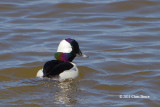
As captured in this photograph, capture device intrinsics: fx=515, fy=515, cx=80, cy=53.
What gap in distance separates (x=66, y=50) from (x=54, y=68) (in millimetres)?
831

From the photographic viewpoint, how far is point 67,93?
938 centimetres

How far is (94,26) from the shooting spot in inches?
578

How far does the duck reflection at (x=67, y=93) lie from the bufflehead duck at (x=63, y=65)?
0.59 feet

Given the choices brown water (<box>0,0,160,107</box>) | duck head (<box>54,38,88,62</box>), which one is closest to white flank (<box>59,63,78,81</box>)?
brown water (<box>0,0,160,107</box>)

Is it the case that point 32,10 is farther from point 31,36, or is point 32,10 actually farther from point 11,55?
point 11,55

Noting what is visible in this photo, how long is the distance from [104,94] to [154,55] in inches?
119

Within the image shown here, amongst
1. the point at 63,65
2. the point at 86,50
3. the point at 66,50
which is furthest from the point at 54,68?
the point at 86,50

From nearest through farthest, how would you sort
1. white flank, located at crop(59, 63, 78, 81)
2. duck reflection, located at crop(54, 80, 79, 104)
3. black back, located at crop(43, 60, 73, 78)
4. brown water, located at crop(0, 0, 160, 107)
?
duck reflection, located at crop(54, 80, 79, 104) < brown water, located at crop(0, 0, 160, 107) < black back, located at crop(43, 60, 73, 78) < white flank, located at crop(59, 63, 78, 81)

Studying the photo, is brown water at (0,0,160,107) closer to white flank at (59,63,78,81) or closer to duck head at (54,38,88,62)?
white flank at (59,63,78,81)

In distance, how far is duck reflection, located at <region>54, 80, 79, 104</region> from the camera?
8891 millimetres

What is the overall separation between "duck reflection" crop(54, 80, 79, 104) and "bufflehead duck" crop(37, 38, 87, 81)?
0.59ft

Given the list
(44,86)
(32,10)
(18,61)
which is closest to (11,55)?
(18,61)

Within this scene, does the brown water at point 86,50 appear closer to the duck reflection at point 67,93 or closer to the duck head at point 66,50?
the duck reflection at point 67,93

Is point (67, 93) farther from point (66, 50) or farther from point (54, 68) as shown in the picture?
point (66, 50)
